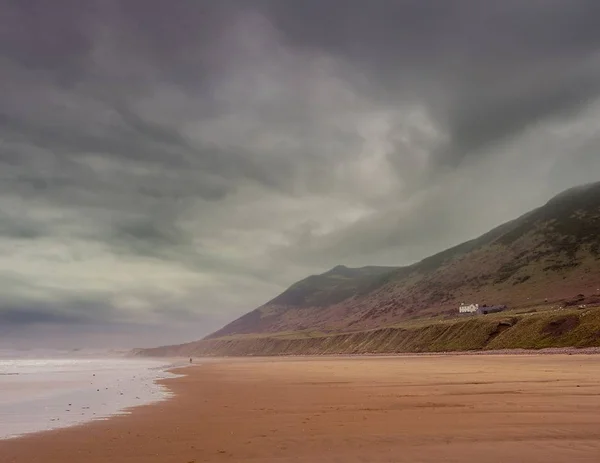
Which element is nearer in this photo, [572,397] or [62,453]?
[62,453]

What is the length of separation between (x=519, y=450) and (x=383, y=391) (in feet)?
53.1

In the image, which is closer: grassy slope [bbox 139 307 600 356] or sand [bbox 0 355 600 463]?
sand [bbox 0 355 600 463]

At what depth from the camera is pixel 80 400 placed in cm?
2870

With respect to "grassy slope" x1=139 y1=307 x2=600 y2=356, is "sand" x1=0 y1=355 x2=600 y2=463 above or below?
below

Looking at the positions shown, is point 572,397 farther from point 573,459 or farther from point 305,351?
point 305,351

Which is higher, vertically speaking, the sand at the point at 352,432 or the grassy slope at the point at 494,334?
the grassy slope at the point at 494,334

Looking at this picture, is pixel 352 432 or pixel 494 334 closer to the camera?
pixel 352 432

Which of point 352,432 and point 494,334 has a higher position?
point 494,334

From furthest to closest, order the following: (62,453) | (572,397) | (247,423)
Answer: (572,397)
(247,423)
(62,453)

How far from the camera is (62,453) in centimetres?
1301

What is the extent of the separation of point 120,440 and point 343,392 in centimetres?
1559

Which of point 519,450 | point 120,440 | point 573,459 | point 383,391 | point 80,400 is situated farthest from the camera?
point 80,400

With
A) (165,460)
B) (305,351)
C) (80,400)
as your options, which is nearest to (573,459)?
(165,460)

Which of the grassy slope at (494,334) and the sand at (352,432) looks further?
the grassy slope at (494,334)
